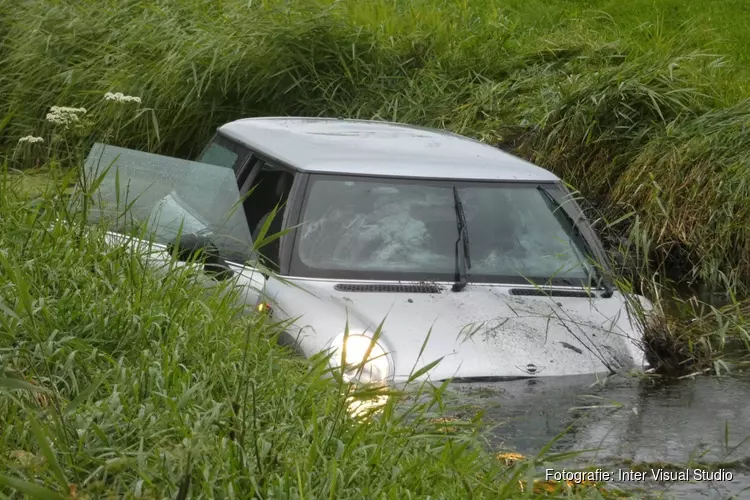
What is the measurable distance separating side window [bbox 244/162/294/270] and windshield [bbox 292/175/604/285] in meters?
0.15

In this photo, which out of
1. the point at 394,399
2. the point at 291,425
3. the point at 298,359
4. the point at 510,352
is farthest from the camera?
the point at 510,352

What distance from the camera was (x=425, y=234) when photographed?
5688mm

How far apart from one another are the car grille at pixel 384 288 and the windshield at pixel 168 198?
465 mm

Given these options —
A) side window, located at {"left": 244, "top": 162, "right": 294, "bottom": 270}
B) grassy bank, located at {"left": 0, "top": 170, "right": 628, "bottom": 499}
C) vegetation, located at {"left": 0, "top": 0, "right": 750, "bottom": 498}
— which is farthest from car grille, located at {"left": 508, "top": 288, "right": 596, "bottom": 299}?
Answer: grassy bank, located at {"left": 0, "top": 170, "right": 628, "bottom": 499}

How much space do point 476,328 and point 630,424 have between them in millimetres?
767

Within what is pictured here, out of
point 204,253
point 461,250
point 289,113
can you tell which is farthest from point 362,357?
point 289,113

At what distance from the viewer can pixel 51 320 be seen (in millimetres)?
4039

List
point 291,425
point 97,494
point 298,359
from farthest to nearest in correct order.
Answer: point 298,359, point 291,425, point 97,494

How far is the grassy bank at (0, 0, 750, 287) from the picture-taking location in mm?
8836

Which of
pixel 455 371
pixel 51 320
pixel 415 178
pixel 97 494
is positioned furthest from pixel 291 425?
pixel 415 178

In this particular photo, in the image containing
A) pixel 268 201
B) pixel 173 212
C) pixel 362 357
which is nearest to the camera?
pixel 362 357

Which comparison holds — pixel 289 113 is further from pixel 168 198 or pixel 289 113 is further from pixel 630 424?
pixel 630 424

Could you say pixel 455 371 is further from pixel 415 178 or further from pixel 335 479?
pixel 335 479

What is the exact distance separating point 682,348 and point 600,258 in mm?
603
